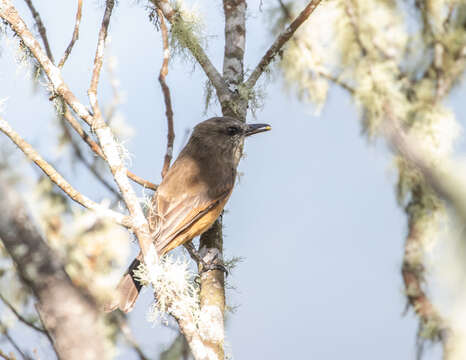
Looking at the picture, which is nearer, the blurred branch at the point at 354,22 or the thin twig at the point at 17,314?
the thin twig at the point at 17,314

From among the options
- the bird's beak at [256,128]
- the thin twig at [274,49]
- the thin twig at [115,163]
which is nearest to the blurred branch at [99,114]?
the thin twig at [115,163]

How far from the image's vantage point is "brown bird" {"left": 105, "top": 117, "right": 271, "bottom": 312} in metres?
2.90

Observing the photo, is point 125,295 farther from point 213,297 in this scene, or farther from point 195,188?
point 195,188

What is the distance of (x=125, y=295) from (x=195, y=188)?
825 mm

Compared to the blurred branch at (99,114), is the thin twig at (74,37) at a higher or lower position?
higher

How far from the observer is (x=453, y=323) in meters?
5.13

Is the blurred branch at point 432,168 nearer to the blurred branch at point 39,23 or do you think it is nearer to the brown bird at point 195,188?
the brown bird at point 195,188

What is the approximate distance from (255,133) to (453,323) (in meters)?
2.92

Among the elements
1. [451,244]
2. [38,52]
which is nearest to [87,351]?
[38,52]

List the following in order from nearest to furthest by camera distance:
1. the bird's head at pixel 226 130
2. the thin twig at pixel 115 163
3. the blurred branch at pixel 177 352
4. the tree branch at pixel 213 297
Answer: the thin twig at pixel 115 163 < the tree branch at pixel 213 297 < the blurred branch at pixel 177 352 < the bird's head at pixel 226 130

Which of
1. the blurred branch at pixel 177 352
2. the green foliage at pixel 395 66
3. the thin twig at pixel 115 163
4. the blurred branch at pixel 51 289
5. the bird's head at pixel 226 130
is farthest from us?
the green foliage at pixel 395 66

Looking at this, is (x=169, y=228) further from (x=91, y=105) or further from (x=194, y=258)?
(x=91, y=105)

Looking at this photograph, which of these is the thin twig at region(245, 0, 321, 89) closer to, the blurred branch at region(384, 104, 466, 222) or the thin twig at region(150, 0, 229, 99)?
the thin twig at region(150, 0, 229, 99)

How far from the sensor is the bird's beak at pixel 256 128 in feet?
11.6
